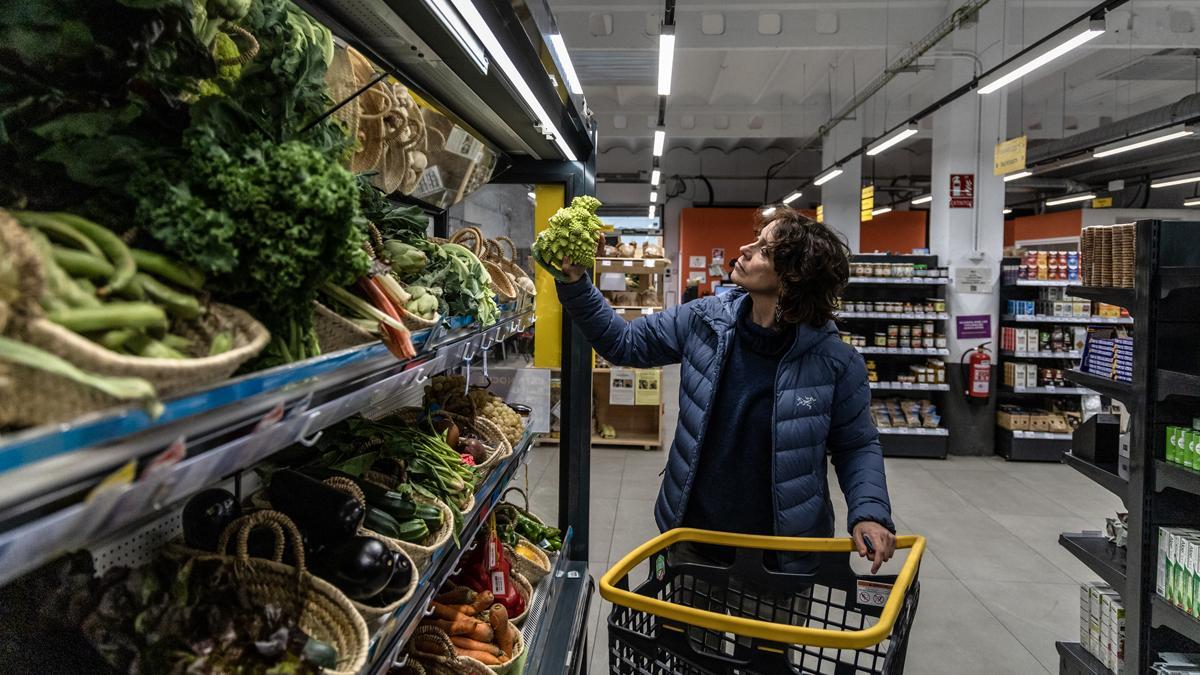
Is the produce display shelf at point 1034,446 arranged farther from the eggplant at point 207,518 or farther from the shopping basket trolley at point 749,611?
the eggplant at point 207,518

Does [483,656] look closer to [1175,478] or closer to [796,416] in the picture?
[796,416]

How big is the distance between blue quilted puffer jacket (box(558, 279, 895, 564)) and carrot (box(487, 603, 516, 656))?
2.00 ft

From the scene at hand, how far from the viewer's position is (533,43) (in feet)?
6.17

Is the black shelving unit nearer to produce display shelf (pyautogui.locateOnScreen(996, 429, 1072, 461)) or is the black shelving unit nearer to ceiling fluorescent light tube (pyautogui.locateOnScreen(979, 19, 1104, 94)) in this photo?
produce display shelf (pyautogui.locateOnScreen(996, 429, 1072, 461))

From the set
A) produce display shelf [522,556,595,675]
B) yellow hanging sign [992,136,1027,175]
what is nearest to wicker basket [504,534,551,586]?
produce display shelf [522,556,595,675]

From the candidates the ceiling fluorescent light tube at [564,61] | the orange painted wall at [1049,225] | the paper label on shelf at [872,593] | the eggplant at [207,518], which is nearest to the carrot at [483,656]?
the eggplant at [207,518]

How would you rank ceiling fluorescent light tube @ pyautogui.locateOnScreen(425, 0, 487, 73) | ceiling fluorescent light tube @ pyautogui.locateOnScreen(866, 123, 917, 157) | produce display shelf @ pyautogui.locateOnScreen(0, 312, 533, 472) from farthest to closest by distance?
1. ceiling fluorescent light tube @ pyautogui.locateOnScreen(866, 123, 917, 157)
2. ceiling fluorescent light tube @ pyautogui.locateOnScreen(425, 0, 487, 73)
3. produce display shelf @ pyautogui.locateOnScreen(0, 312, 533, 472)

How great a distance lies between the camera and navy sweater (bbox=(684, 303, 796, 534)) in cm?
225

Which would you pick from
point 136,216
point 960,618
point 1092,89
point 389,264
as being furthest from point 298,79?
point 1092,89

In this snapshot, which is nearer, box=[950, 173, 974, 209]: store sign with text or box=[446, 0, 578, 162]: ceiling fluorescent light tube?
box=[446, 0, 578, 162]: ceiling fluorescent light tube

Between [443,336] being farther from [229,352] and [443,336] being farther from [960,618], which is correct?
[960,618]

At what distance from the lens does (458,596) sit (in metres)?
2.05

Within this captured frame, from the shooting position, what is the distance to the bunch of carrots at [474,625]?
1.89 m

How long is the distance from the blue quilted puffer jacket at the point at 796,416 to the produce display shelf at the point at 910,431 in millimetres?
5662
